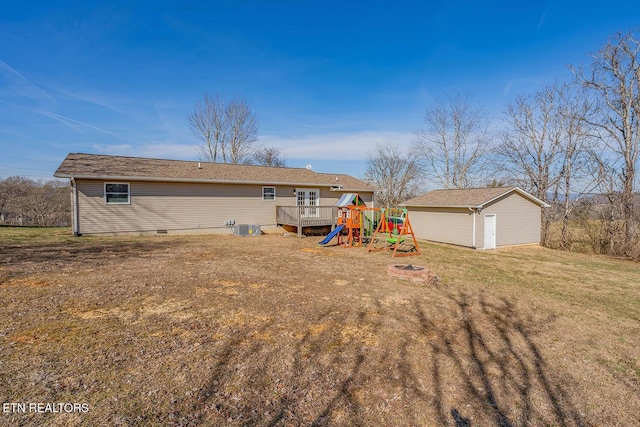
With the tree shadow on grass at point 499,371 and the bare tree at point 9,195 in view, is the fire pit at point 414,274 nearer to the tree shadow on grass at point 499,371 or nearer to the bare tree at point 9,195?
the tree shadow on grass at point 499,371

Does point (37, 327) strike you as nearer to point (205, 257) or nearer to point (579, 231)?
point (205, 257)

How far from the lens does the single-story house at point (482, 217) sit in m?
14.9

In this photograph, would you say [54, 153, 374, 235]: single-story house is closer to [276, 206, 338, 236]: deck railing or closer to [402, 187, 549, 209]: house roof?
[276, 206, 338, 236]: deck railing

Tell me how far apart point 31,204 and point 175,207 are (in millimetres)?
18386

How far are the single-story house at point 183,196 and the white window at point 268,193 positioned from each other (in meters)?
0.06

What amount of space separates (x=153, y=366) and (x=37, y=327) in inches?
82.0

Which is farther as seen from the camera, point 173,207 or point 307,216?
point 307,216

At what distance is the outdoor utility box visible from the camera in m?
14.9

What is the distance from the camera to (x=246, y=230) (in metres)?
15.1

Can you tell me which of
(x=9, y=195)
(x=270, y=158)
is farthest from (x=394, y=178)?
(x=9, y=195)

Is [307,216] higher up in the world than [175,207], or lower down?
lower down

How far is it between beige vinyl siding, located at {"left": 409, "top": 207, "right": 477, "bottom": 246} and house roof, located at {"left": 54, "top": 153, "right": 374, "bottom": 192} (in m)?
4.02

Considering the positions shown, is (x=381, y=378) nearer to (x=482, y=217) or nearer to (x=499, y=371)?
(x=499, y=371)

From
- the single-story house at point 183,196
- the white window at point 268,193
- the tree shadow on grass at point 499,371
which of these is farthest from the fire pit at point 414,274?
the white window at point 268,193
